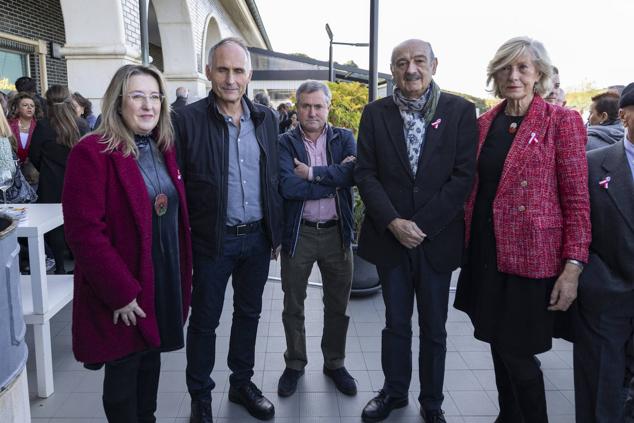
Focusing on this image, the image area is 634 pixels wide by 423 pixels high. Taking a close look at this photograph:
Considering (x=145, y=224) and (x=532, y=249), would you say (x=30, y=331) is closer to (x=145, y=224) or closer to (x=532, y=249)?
(x=145, y=224)

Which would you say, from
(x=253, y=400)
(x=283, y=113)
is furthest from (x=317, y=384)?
(x=283, y=113)

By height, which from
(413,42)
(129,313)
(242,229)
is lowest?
(129,313)

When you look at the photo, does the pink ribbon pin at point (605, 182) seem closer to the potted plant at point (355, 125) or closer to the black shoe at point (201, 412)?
the potted plant at point (355, 125)

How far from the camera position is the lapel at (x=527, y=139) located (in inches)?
89.2

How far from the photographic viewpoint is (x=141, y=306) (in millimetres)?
2227

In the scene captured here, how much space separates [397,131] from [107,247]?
149 cm

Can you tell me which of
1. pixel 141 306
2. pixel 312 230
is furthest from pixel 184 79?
pixel 141 306

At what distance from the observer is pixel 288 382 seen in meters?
3.21

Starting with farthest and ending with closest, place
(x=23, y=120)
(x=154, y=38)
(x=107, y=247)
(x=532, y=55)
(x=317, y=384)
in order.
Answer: (x=154, y=38)
(x=23, y=120)
(x=317, y=384)
(x=532, y=55)
(x=107, y=247)

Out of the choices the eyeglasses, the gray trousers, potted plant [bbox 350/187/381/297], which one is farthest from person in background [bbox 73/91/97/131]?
the eyeglasses

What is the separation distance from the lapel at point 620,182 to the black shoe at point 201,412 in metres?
2.23

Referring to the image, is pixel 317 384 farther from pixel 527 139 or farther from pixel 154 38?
pixel 154 38

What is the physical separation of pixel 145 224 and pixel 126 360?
61cm

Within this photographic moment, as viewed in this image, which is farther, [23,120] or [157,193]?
[23,120]
